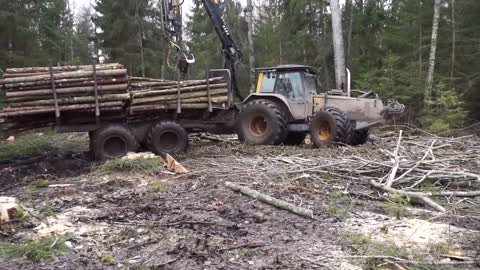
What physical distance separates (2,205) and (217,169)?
3644mm

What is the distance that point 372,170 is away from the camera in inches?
291

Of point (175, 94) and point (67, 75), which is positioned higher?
point (67, 75)

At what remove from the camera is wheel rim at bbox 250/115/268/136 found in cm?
1134

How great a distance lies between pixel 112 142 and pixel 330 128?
4.68 metres

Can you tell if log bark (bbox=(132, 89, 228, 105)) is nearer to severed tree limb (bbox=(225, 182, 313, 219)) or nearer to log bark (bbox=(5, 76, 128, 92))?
log bark (bbox=(5, 76, 128, 92))

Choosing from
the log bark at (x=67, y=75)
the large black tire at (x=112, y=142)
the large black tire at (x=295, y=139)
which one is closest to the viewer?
the log bark at (x=67, y=75)

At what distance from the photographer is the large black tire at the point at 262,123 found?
10750mm

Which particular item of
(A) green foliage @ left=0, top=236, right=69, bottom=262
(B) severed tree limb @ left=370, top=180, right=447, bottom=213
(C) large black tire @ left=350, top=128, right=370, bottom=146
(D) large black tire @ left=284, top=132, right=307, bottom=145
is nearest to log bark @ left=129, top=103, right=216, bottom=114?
(D) large black tire @ left=284, top=132, right=307, bottom=145

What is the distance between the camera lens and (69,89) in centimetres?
906

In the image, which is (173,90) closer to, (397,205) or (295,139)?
(295,139)

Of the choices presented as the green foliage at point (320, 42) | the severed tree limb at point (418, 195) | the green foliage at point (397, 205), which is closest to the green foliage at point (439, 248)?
the green foliage at point (397, 205)

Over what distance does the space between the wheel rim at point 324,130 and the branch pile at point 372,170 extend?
59 cm

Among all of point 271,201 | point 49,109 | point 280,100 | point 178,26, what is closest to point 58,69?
point 49,109

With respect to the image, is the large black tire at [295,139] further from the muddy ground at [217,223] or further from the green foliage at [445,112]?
the green foliage at [445,112]
